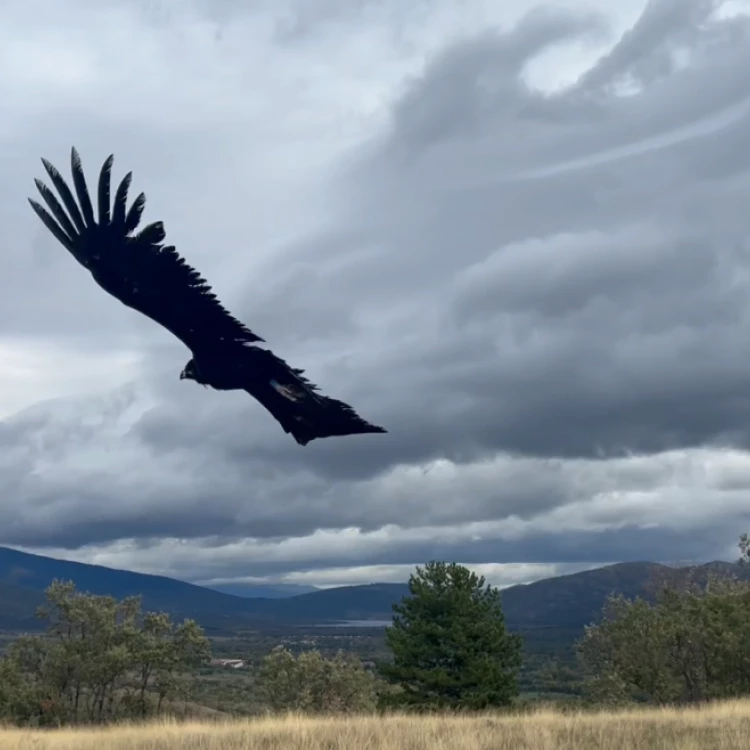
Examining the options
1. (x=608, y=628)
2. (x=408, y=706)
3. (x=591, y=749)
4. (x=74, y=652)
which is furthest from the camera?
(x=608, y=628)

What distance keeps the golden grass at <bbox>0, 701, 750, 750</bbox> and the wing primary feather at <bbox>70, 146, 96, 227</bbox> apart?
769 cm

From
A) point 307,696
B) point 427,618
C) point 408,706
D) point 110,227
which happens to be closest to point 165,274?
point 110,227

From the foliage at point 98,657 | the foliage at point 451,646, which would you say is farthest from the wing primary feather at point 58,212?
the foliage at point 98,657

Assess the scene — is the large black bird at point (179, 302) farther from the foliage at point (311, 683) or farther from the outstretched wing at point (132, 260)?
the foliage at point (311, 683)

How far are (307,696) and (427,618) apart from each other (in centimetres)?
1262

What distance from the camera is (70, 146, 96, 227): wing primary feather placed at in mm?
5441

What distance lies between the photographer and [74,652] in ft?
129

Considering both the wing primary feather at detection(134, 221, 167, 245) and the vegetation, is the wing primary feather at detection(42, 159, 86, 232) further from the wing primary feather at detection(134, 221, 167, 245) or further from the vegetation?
the vegetation

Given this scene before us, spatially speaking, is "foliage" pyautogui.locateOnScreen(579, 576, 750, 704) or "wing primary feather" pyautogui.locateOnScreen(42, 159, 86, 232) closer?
"wing primary feather" pyautogui.locateOnScreen(42, 159, 86, 232)

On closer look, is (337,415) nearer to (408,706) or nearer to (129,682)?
(408,706)

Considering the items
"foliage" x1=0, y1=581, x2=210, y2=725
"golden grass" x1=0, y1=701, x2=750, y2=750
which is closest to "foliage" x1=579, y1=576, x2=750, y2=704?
"foliage" x1=0, y1=581, x2=210, y2=725

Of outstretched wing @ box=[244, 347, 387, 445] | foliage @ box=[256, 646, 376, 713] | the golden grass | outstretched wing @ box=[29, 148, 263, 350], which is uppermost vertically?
outstretched wing @ box=[29, 148, 263, 350]

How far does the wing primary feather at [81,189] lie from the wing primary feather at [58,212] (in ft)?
0.36

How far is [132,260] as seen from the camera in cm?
584
